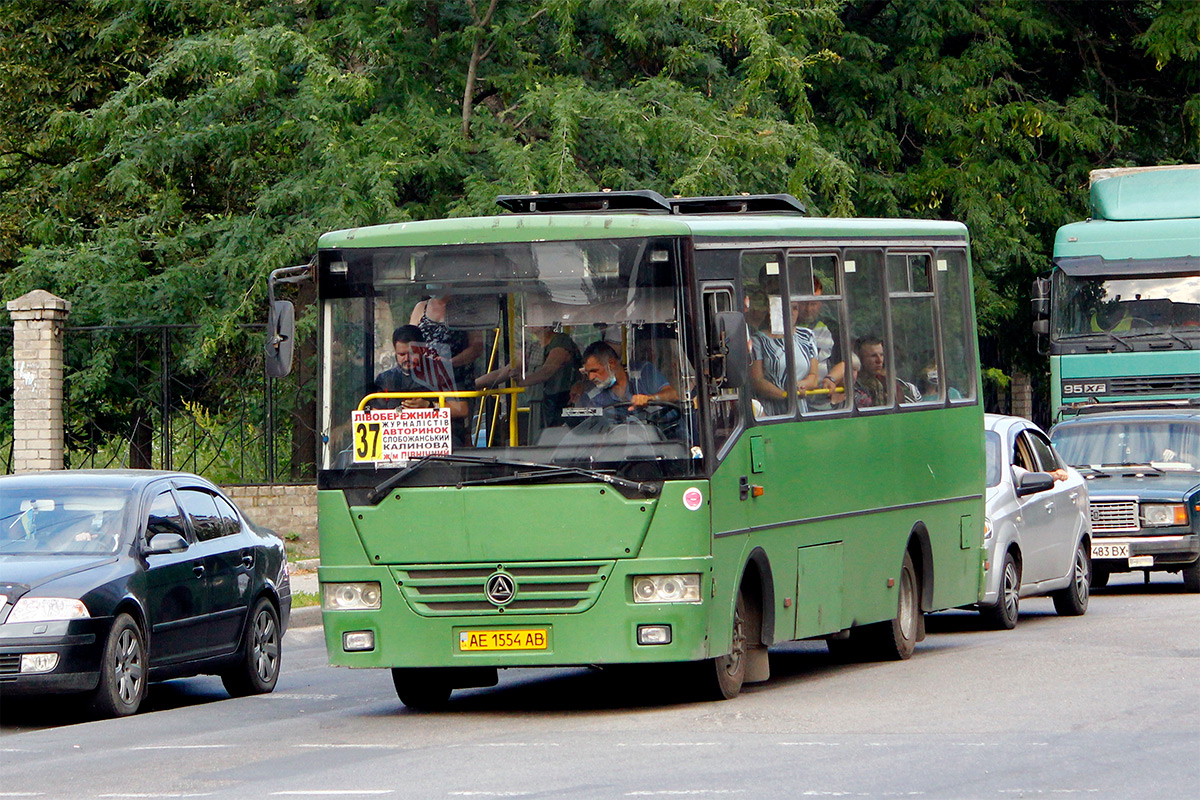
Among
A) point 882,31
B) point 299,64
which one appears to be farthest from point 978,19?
point 299,64

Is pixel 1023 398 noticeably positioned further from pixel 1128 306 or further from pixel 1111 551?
pixel 1111 551

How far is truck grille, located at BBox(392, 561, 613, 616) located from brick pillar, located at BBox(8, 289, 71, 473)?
14.4 meters

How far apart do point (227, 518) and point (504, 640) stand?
3.83m

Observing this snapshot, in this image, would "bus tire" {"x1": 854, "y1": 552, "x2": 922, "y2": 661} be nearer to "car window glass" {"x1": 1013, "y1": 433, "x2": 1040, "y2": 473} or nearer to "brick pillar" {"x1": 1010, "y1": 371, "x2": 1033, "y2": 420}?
"car window glass" {"x1": 1013, "y1": 433, "x2": 1040, "y2": 473}

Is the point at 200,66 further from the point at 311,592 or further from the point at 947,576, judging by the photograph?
the point at 947,576

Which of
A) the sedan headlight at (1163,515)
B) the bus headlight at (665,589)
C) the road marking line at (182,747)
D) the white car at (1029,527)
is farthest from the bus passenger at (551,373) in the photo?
the sedan headlight at (1163,515)

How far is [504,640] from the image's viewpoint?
11.1 metres

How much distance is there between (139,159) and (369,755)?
16.2m

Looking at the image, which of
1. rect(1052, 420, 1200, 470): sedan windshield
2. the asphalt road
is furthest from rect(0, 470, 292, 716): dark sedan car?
rect(1052, 420, 1200, 470): sedan windshield

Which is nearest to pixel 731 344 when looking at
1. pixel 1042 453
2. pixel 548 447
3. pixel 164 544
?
pixel 548 447

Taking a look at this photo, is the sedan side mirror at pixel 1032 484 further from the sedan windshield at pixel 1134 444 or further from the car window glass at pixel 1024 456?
the sedan windshield at pixel 1134 444

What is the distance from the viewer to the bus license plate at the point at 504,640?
11055 mm

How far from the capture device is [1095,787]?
331 inches

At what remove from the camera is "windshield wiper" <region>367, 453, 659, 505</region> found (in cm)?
1101
